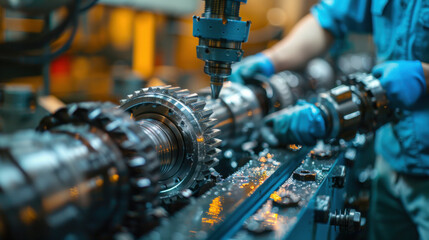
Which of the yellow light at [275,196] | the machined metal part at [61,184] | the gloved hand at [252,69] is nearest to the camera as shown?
the machined metal part at [61,184]

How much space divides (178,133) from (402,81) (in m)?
0.74

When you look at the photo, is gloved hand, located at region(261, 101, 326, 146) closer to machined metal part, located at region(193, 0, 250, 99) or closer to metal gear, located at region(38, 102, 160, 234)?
machined metal part, located at region(193, 0, 250, 99)

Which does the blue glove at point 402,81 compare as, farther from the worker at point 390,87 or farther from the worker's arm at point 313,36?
the worker's arm at point 313,36

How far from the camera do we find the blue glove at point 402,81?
3.76ft

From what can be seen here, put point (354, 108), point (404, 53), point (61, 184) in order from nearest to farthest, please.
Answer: point (61, 184) → point (354, 108) → point (404, 53)

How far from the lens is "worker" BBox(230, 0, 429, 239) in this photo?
1173 millimetres

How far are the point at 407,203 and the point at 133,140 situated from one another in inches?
47.8

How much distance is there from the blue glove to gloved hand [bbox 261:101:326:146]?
234 millimetres

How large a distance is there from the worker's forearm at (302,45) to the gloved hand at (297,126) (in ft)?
1.68

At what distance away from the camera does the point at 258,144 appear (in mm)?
1288

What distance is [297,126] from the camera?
1.17m


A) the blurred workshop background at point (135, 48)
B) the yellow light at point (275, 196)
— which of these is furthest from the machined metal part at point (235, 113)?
the blurred workshop background at point (135, 48)

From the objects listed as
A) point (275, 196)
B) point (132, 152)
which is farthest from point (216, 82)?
point (132, 152)

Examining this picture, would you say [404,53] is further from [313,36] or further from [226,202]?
[226,202]
